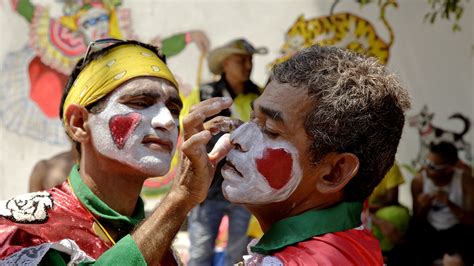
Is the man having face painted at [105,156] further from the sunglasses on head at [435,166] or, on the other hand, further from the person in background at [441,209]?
the sunglasses on head at [435,166]

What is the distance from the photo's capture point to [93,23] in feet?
30.2

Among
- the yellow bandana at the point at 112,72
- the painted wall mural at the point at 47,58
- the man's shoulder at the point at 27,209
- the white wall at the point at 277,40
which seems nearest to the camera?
the man's shoulder at the point at 27,209

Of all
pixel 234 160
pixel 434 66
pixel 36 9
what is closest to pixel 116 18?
pixel 36 9

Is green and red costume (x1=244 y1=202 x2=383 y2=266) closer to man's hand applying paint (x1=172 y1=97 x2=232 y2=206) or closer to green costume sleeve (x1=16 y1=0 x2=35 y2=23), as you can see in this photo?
man's hand applying paint (x1=172 y1=97 x2=232 y2=206)

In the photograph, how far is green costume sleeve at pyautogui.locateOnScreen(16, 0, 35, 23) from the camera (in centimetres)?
917

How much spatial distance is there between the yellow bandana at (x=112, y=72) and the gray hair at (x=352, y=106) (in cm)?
96

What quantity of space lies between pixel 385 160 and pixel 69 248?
1112 mm

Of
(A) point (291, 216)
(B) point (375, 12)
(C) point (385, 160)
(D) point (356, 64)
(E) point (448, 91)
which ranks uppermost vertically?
(D) point (356, 64)

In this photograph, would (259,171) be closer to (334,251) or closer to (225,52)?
(334,251)

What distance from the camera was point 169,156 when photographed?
3.52 metres

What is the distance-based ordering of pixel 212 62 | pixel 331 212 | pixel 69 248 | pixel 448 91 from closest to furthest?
1. pixel 331 212
2. pixel 69 248
3. pixel 212 62
4. pixel 448 91

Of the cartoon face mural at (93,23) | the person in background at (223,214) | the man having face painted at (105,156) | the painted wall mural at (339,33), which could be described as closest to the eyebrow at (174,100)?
the man having face painted at (105,156)

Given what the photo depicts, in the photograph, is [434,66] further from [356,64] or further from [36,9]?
[356,64]

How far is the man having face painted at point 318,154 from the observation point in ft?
8.52
